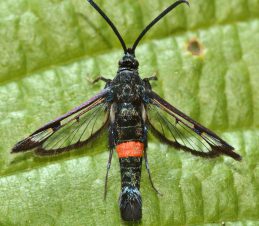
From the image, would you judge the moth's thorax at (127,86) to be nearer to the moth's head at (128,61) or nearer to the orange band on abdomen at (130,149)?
the moth's head at (128,61)

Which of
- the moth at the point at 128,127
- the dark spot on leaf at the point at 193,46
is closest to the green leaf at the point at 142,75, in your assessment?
the dark spot on leaf at the point at 193,46

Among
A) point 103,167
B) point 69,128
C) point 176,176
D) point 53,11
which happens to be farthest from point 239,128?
point 53,11

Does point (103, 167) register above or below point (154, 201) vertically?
above

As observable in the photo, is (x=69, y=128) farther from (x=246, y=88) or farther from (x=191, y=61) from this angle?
(x=246, y=88)

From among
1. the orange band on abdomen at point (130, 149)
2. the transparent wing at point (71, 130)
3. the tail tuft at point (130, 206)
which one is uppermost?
the transparent wing at point (71, 130)

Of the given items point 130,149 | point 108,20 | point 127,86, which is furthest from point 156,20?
point 130,149

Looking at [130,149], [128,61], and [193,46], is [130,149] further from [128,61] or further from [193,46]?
[193,46]

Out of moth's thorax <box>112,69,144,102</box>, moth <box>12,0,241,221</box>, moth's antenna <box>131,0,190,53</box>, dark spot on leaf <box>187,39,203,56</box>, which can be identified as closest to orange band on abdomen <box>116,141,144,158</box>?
moth <box>12,0,241,221</box>

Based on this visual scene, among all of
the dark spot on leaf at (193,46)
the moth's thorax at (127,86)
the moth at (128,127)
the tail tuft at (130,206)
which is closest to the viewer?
the tail tuft at (130,206)
